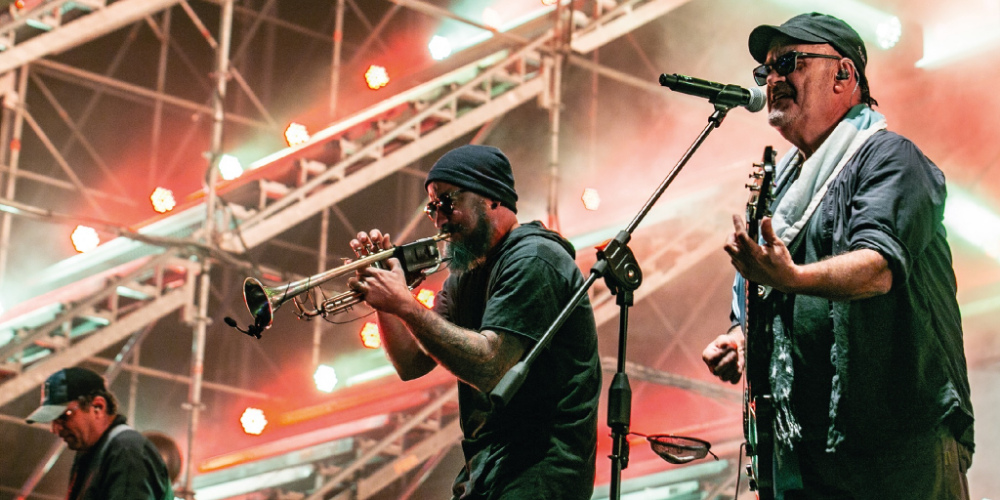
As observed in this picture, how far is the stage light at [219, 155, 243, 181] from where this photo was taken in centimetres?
1131

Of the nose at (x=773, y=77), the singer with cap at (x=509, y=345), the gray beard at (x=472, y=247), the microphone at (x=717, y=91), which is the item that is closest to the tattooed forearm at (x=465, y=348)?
the singer with cap at (x=509, y=345)

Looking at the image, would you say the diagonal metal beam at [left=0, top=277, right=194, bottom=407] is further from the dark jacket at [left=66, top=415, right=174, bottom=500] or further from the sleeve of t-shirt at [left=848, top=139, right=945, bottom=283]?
the sleeve of t-shirt at [left=848, top=139, right=945, bottom=283]

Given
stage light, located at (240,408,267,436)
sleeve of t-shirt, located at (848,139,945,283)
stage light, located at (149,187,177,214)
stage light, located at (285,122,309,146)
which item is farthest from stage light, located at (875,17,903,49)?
sleeve of t-shirt, located at (848,139,945,283)

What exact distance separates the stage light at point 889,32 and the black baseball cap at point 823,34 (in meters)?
7.85

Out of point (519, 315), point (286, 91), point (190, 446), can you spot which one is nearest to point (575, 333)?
point (519, 315)

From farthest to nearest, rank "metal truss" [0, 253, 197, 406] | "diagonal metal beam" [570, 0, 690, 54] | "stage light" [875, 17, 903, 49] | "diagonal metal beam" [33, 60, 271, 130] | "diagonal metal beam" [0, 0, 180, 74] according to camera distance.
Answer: "diagonal metal beam" [570, 0, 690, 54]
"diagonal metal beam" [33, 60, 271, 130]
"stage light" [875, 17, 903, 49]
"diagonal metal beam" [0, 0, 180, 74]
"metal truss" [0, 253, 197, 406]

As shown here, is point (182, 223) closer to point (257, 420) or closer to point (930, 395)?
point (257, 420)

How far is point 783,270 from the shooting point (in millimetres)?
2814

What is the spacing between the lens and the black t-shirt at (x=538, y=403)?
3648 millimetres

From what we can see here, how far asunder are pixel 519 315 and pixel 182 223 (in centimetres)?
950

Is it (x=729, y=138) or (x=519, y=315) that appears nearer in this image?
(x=519, y=315)

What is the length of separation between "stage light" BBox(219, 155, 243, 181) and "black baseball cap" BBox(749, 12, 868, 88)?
8.44 metres

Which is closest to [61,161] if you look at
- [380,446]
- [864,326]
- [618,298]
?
[380,446]

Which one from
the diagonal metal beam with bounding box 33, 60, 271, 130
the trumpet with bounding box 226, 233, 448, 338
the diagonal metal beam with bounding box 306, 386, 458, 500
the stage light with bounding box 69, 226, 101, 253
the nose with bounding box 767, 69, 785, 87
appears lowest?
the trumpet with bounding box 226, 233, 448, 338
